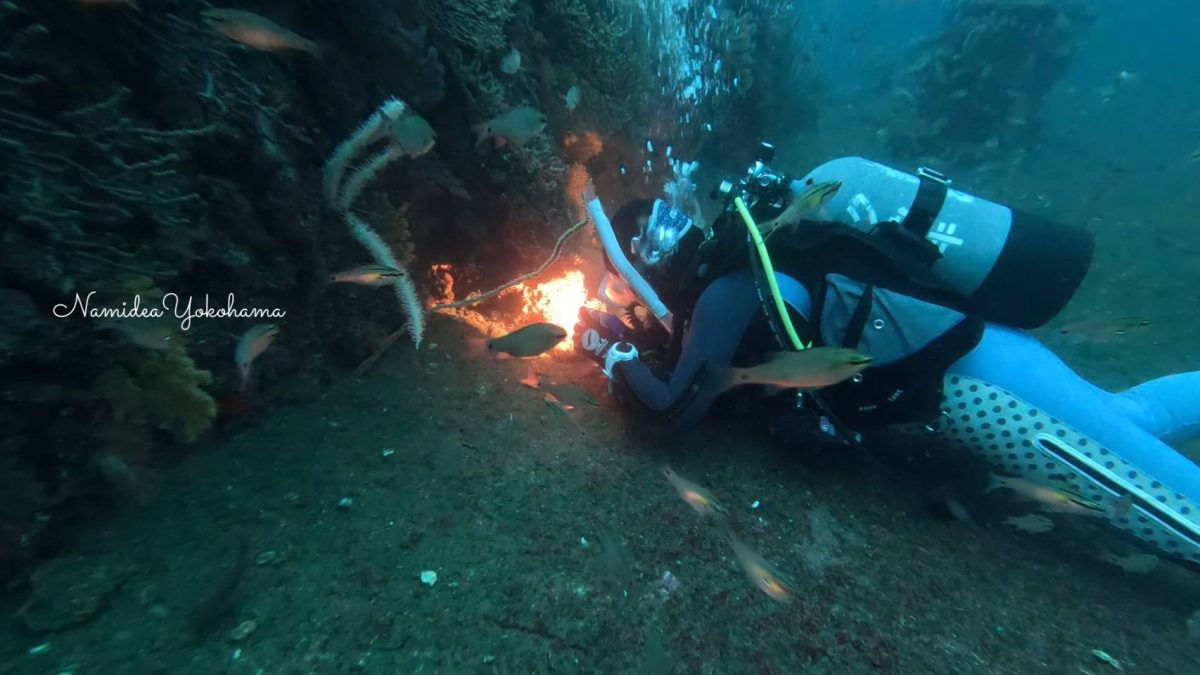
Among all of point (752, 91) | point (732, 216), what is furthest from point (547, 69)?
point (752, 91)

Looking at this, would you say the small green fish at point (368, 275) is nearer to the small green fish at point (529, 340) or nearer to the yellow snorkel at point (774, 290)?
the small green fish at point (529, 340)

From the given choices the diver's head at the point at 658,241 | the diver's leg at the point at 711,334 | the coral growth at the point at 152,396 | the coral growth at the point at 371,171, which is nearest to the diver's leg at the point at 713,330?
the diver's leg at the point at 711,334

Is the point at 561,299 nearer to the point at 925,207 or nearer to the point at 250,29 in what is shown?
the point at 925,207

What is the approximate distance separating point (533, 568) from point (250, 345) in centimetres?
190

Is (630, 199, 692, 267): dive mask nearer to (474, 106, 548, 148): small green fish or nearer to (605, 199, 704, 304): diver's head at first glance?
(605, 199, 704, 304): diver's head

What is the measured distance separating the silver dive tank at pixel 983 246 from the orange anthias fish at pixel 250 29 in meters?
3.43

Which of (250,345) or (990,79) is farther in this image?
(990,79)

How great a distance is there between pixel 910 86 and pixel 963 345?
18.2 metres

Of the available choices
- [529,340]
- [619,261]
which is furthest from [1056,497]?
[529,340]

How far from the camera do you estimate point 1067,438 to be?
3.24 meters

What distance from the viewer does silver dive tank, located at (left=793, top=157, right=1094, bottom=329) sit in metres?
3.28

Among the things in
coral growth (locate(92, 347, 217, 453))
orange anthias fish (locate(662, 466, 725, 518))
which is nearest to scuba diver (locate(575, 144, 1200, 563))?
orange anthias fish (locate(662, 466, 725, 518))

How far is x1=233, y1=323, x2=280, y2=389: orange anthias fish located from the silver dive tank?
3.69m

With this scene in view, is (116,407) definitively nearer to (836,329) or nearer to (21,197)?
(21,197)
